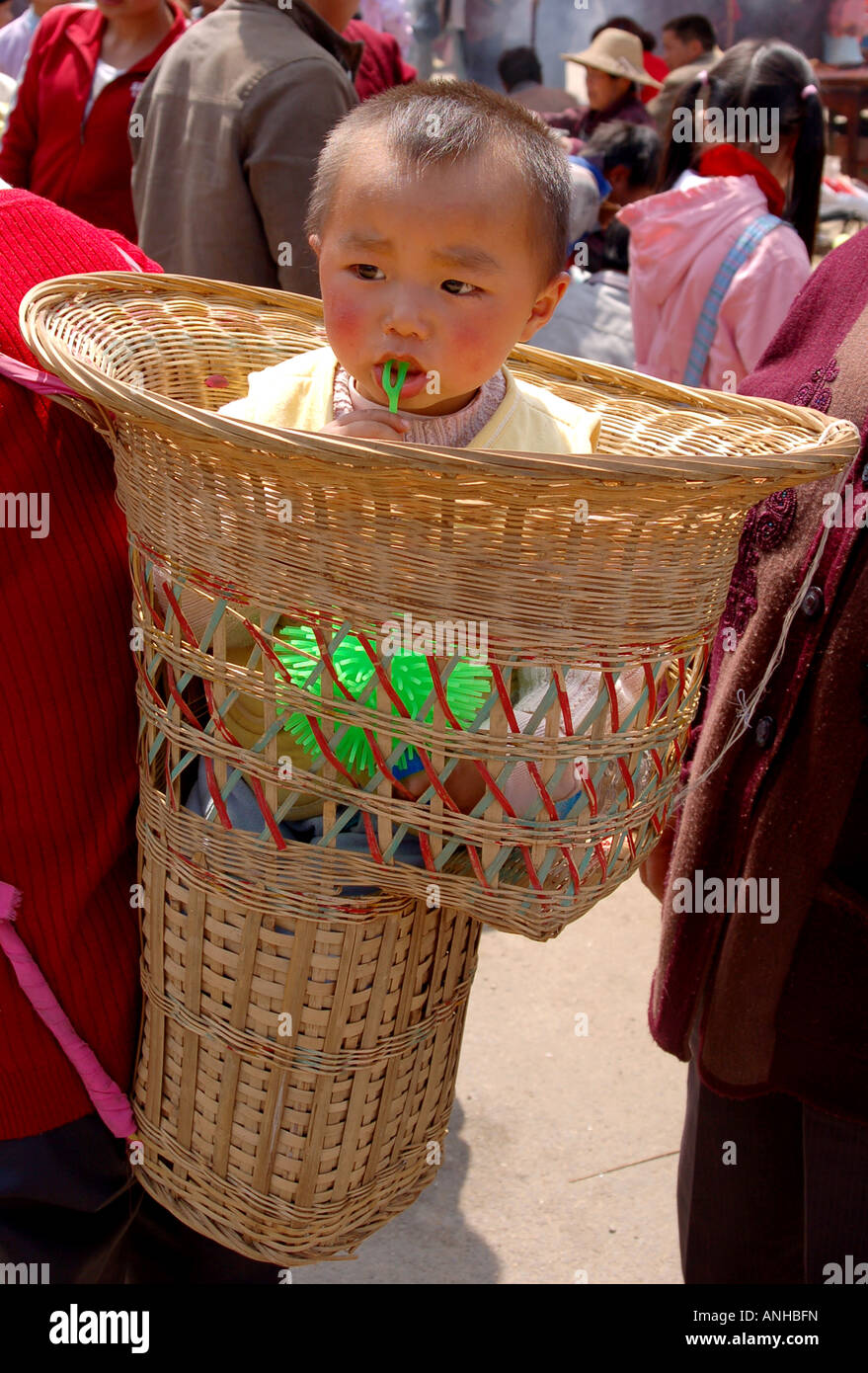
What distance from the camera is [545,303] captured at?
1.52 meters

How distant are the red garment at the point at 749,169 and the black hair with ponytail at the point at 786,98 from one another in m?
0.04

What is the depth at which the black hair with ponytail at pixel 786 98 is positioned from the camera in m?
3.03

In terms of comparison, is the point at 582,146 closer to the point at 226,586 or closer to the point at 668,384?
the point at 668,384

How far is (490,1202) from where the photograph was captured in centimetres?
239

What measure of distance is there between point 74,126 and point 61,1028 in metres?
2.65

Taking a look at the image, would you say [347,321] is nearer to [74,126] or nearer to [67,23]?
[74,126]

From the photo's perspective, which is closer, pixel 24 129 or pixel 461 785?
pixel 461 785

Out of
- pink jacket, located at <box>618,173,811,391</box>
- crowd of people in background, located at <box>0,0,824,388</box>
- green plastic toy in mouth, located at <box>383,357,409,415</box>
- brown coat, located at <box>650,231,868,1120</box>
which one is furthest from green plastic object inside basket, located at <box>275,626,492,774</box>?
pink jacket, located at <box>618,173,811,391</box>

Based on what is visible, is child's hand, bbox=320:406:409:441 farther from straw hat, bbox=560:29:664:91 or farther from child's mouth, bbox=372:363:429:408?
straw hat, bbox=560:29:664:91

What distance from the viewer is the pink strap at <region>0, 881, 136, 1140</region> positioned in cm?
119

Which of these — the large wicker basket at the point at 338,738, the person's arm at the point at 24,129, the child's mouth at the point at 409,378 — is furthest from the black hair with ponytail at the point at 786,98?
the child's mouth at the point at 409,378

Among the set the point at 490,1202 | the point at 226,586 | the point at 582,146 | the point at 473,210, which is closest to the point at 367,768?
the point at 226,586

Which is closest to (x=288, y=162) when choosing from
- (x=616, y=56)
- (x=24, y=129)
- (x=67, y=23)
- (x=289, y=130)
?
(x=289, y=130)

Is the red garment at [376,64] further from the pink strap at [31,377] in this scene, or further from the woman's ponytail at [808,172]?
the pink strap at [31,377]
